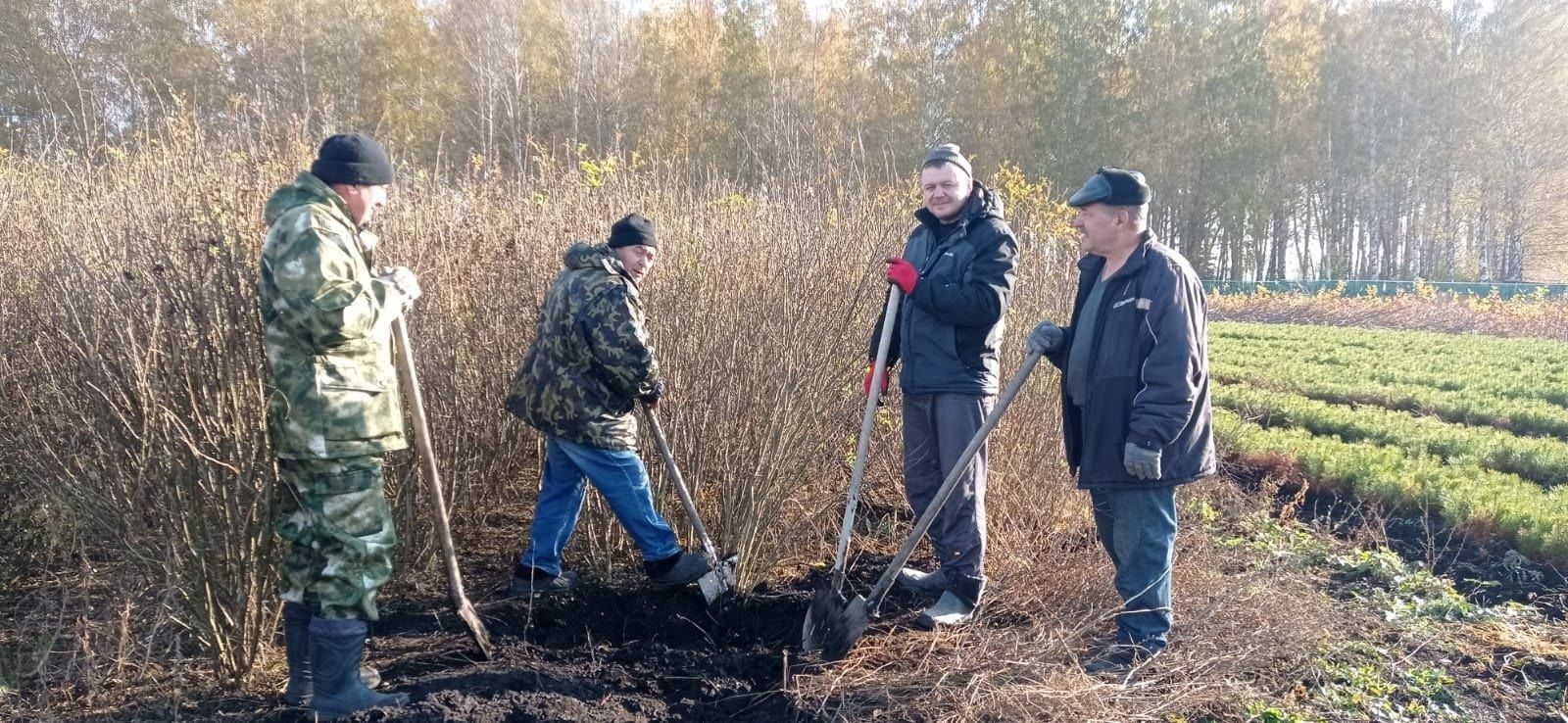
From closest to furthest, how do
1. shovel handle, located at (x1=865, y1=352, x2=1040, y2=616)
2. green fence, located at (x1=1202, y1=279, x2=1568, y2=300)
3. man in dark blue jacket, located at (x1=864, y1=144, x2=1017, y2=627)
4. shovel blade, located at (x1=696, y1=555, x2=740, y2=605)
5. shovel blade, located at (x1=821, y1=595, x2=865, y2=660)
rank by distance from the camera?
shovel handle, located at (x1=865, y1=352, x2=1040, y2=616) → shovel blade, located at (x1=821, y1=595, x2=865, y2=660) → man in dark blue jacket, located at (x1=864, y1=144, x2=1017, y2=627) → shovel blade, located at (x1=696, y1=555, x2=740, y2=605) → green fence, located at (x1=1202, y1=279, x2=1568, y2=300)

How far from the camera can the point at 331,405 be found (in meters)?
2.65

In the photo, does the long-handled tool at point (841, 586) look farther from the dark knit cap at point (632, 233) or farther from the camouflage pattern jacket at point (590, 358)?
the dark knit cap at point (632, 233)

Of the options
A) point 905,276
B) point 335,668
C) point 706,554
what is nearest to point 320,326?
point 335,668

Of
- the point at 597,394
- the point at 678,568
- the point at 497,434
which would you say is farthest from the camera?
the point at 497,434

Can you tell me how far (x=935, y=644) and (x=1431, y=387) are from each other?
9.76m

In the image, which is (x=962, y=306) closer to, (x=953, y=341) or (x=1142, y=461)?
(x=953, y=341)

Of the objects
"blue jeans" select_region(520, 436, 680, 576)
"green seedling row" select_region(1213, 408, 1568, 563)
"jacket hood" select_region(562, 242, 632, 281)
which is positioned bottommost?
"green seedling row" select_region(1213, 408, 1568, 563)

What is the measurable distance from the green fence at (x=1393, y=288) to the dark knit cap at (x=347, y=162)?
2254 cm

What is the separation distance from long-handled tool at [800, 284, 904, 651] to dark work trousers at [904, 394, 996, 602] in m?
0.25

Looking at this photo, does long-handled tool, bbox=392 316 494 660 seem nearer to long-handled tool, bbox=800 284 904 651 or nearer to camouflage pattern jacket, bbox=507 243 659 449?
camouflage pattern jacket, bbox=507 243 659 449

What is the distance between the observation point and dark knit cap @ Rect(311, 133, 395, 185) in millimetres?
2730

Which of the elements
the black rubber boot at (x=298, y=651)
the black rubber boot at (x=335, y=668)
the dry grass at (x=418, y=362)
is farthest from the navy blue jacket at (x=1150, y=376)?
the black rubber boot at (x=298, y=651)

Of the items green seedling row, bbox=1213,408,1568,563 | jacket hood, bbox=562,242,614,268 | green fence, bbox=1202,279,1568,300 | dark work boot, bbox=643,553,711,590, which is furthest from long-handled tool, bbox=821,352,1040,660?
green fence, bbox=1202,279,1568,300

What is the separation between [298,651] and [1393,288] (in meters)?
27.7
